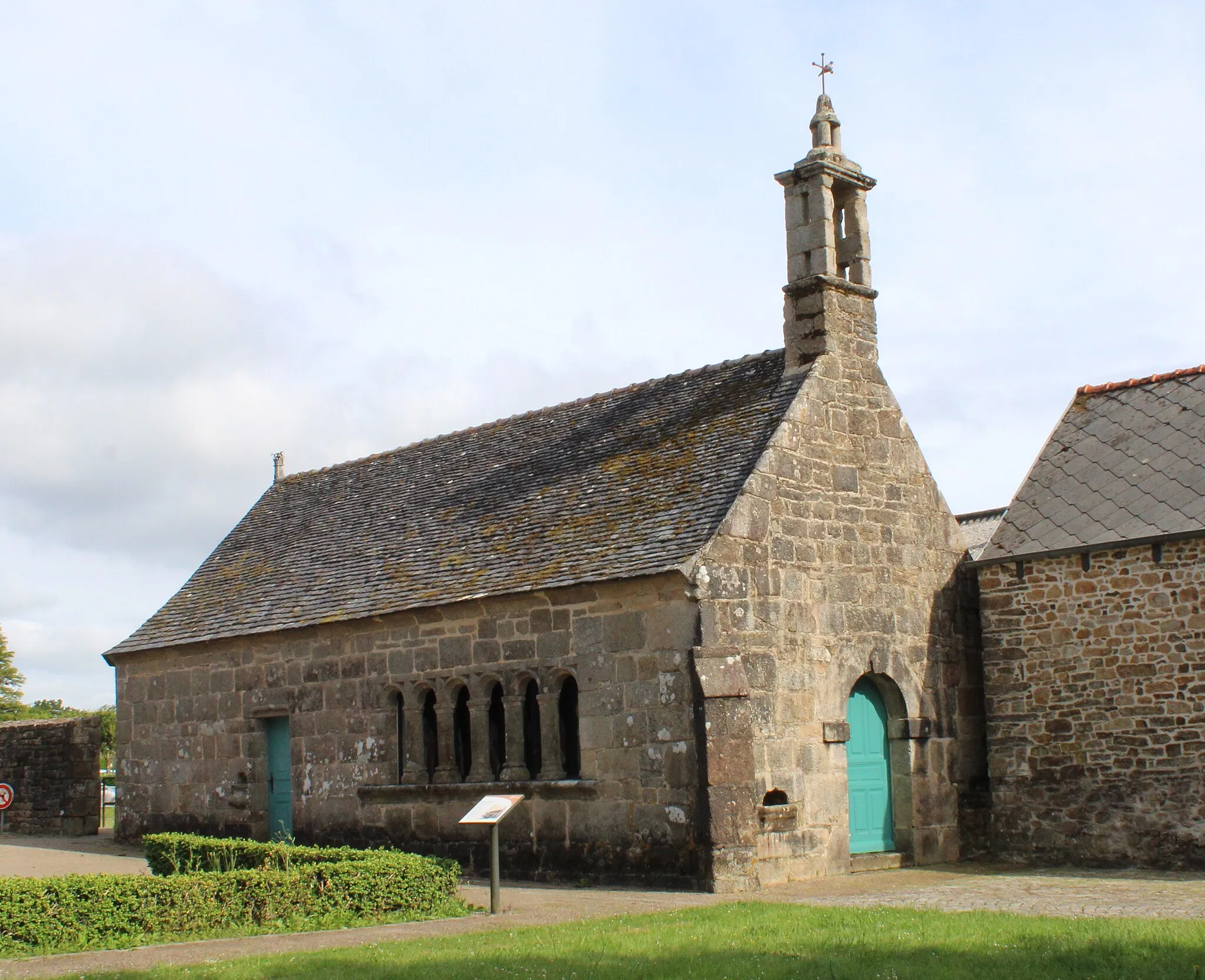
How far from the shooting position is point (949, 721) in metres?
17.6

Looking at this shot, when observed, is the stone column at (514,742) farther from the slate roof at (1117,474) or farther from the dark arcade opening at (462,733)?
the slate roof at (1117,474)

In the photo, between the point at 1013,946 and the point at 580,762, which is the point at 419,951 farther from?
the point at 580,762

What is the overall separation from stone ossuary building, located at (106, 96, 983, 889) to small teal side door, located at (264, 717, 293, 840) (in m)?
0.05

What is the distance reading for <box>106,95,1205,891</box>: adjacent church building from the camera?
15.1 meters


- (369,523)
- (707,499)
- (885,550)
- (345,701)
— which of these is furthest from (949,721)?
(369,523)

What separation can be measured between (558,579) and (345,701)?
14.8 ft

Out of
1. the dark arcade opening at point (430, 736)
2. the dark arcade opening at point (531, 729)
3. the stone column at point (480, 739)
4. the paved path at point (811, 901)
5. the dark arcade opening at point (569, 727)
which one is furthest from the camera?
the dark arcade opening at point (430, 736)

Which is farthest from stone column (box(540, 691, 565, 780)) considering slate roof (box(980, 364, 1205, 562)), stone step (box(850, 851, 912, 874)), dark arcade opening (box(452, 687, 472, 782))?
slate roof (box(980, 364, 1205, 562))

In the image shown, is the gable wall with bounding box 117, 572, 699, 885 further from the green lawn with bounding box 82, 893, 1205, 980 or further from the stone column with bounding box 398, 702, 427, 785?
the green lawn with bounding box 82, 893, 1205, 980

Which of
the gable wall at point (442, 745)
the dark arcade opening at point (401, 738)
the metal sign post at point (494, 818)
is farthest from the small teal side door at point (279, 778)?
the metal sign post at point (494, 818)

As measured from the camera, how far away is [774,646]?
15.4 meters

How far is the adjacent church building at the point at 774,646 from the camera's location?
15109mm

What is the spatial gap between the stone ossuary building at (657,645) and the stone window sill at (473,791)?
32mm

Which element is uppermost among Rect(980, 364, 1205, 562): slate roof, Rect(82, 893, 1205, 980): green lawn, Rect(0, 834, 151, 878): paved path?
Rect(980, 364, 1205, 562): slate roof
